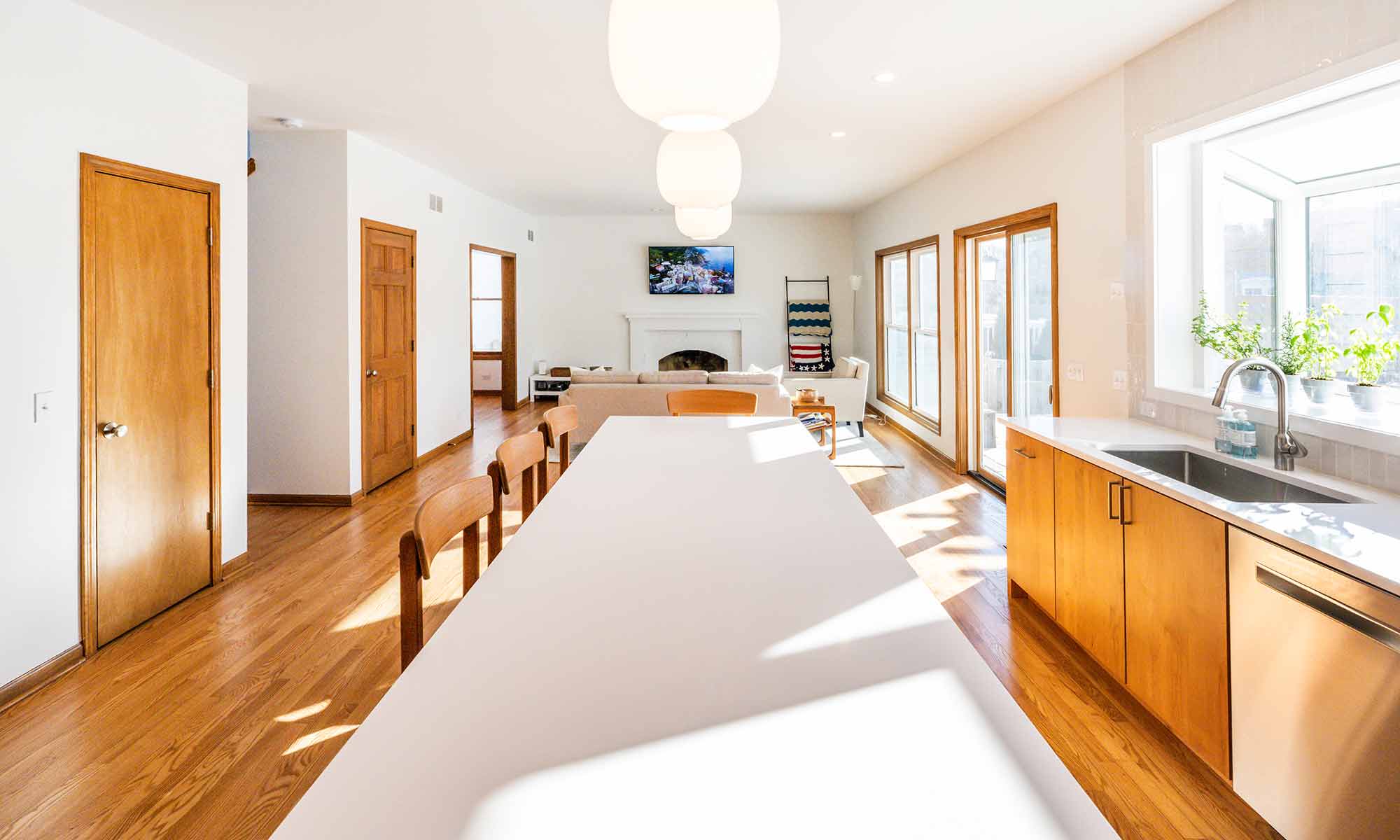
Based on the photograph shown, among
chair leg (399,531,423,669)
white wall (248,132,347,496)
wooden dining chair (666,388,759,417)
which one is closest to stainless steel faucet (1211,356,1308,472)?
wooden dining chair (666,388,759,417)

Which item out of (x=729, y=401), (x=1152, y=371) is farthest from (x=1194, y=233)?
(x=729, y=401)

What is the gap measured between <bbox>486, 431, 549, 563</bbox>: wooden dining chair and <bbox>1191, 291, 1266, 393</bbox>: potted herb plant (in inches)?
99.0

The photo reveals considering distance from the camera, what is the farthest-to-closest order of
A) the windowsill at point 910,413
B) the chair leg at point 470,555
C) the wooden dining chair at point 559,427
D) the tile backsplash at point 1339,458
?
the windowsill at point 910,413 → the wooden dining chair at point 559,427 → the tile backsplash at point 1339,458 → the chair leg at point 470,555

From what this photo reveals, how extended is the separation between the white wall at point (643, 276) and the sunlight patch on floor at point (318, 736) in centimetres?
812

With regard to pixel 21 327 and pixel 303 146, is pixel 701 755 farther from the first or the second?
pixel 303 146

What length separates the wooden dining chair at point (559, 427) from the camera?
2.75 meters

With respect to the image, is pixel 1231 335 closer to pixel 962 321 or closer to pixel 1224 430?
pixel 1224 430

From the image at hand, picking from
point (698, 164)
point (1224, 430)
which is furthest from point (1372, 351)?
point (698, 164)

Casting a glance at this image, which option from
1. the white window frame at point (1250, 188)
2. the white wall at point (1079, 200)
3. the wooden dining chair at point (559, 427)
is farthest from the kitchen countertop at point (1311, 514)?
the wooden dining chair at point (559, 427)

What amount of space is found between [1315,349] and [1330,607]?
135 centimetres

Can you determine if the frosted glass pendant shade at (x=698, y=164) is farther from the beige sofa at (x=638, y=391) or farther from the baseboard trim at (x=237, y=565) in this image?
the beige sofa at (x=638, y=391)

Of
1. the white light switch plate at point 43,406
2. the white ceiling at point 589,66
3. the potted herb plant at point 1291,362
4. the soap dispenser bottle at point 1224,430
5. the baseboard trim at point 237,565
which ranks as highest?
the white ceiling at point 589,66

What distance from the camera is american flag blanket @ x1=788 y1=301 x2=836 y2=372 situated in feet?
33.3

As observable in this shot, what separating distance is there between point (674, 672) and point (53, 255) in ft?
10.2
